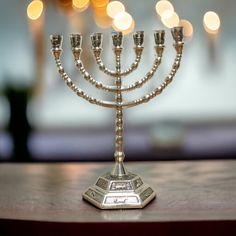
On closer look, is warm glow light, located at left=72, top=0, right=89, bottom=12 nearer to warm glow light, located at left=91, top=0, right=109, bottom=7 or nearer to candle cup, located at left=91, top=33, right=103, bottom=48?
warm glow light, located at left=91, top=0, right=109, bottom=7

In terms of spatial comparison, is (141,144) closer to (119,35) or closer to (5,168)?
(5,168)

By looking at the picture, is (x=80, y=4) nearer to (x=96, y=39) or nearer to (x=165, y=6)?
(x=165, y=6)

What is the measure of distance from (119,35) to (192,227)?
0.36 m

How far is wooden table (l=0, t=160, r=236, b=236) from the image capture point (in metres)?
1.09

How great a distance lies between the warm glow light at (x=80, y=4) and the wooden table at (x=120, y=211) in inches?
32.9

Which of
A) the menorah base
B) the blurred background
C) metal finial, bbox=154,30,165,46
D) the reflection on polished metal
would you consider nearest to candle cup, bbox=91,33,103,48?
the reflection on polished metal

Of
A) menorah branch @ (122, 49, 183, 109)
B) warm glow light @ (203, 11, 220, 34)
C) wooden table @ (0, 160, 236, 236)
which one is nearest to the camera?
wooden table @ (0, 160, 236, 236)

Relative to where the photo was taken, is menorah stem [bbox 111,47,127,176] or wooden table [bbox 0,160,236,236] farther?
menorah stem [bbox 111,47,127,176]

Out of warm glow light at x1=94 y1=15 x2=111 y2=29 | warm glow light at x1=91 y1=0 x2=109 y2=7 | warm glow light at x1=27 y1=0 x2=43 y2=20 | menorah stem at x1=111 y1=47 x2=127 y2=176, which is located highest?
warm glow light at x1=91 y1=0 x2=109 y2=7

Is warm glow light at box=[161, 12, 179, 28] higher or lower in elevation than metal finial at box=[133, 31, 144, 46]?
higher

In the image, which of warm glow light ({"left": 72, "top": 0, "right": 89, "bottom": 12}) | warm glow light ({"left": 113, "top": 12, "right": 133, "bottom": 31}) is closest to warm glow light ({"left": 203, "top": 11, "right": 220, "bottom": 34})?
warm glow light ({"left": 113, "top": 12, "right": 133, "bottom": 31})

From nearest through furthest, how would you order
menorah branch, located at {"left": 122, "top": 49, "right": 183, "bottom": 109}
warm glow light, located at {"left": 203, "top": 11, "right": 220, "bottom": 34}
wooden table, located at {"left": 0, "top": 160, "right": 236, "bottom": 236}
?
wooden table, located at {"left": 0, "top": 160, "right": 236, "bottom": 236} → menorah branch, located at {"left": 122, "top": 49, "right": 183, "bottom": 109} → warm glow light, located at {"left": 203, "top": 11, "right": 220, "bottom": 34}

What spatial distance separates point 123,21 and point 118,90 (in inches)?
40.6

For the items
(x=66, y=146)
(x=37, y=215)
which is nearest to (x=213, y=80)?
(x=66, y=146)
